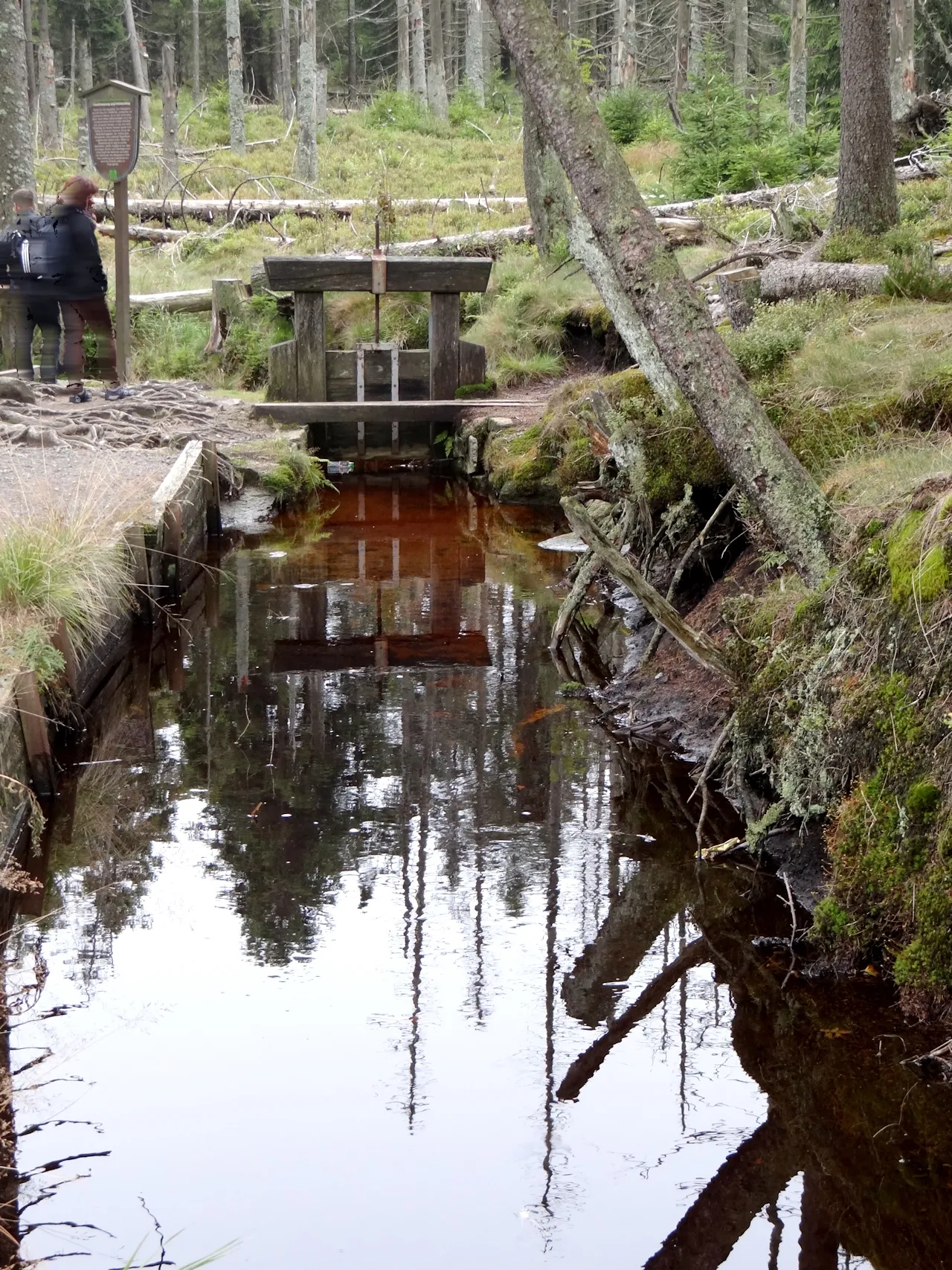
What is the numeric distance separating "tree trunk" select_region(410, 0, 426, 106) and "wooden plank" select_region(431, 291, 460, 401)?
24.1 meters

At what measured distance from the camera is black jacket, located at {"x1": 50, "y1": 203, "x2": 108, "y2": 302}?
A: 492 inches

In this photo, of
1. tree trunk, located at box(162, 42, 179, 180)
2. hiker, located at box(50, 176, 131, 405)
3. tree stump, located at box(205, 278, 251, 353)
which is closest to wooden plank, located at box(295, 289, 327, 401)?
tree stump, located at box(205, 278, 251, 353)

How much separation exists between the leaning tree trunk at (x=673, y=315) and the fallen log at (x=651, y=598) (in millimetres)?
771

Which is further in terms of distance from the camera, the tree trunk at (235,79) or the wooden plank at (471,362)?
the tree trunk at (235,79)

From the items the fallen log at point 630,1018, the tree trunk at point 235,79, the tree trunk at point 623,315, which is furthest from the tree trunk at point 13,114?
the tree trunk at point 235,79

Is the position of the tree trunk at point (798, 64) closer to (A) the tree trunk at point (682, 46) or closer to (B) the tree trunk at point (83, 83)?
A: (A) the tree trunk at point (682, 46)

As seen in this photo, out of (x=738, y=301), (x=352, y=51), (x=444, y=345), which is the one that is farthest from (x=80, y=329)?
(x=352, y=51)

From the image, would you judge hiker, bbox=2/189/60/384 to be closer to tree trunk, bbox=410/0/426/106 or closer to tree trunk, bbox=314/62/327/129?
tree trunk, bbox=314/62/327/129

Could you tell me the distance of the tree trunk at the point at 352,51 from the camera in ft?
149

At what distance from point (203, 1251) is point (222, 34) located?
49.7 meters

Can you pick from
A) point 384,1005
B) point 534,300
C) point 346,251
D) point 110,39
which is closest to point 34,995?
point 384,1005

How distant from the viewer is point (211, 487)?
454 inches

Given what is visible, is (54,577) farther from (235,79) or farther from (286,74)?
(286,74)

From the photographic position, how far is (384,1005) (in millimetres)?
4711
